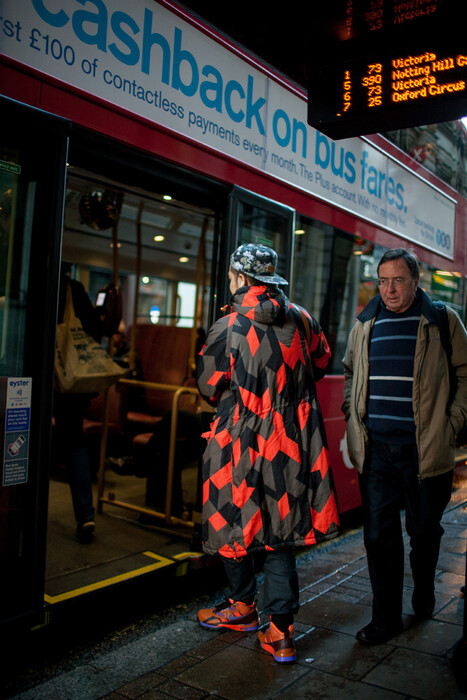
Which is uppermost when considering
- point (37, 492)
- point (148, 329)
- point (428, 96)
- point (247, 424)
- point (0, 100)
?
point (428, 96)

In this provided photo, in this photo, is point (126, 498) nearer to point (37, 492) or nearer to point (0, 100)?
point (37, 492)

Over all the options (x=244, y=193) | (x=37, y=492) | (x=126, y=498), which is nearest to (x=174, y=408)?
(x=126, y=498)

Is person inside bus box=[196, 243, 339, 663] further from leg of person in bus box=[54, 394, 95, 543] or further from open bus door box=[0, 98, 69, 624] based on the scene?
leg of person in bus box=[54, 394, 95, 543]

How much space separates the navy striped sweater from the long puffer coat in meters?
0.35


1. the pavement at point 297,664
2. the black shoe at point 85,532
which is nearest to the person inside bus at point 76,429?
the black shoe at point 85,532

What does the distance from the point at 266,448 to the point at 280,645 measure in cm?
89

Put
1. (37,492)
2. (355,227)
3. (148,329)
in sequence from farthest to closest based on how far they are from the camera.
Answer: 1. (148,329)
2. (355,227)
3. (37,492)

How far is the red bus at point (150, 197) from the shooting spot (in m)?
2.53

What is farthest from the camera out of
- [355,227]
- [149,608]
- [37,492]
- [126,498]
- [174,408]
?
[126,498]

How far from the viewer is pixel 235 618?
3.03 metres

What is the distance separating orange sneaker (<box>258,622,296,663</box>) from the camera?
8.96 ft

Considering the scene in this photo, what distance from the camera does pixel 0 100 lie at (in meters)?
A: 2.32

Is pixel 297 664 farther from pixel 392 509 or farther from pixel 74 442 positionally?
pixel 74 442

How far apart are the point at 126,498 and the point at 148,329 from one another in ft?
6.24
